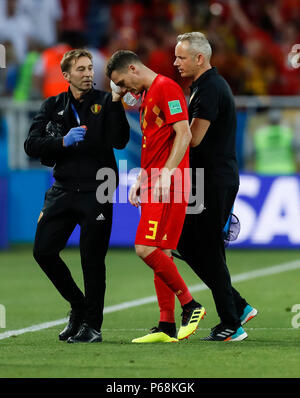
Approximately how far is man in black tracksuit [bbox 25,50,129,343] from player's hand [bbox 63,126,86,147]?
0.5 inches

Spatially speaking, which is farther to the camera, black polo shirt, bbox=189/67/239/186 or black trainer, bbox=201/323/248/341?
black trainer, bbox=201/323/248/341

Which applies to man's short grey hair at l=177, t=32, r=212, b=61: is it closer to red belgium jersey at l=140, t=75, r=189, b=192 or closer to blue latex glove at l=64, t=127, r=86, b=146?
red belgium jersey at l=140, t=75, r=189, b=192

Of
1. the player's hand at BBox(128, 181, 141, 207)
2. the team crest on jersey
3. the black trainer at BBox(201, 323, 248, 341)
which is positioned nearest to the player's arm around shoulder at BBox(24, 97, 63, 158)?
the team crest on jersey

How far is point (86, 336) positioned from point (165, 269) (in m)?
0.81

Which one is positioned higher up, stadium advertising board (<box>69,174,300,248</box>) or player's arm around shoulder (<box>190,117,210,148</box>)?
player's arm around shoulder (<box>190,117,210,148</box>)

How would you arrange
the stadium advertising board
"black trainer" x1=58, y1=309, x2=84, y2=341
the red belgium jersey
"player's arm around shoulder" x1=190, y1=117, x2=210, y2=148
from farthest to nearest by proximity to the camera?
1. the stadium advertising board
2. "black trainer" x1=58, y1=309, x2=84, y2=341
3. "player's arm around shoulder" x1=190, y1=117, x2=210, y2=148
4. the red belgium jersey

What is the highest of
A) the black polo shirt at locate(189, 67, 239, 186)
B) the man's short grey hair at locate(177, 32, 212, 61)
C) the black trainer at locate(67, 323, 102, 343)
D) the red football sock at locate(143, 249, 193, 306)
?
the man's short grey hair at locate(177, 32, 212, 61)

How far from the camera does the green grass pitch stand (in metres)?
6.28

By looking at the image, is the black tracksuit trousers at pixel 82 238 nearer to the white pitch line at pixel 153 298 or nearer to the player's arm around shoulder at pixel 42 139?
the player's arm around shoulder at pixel 42 139

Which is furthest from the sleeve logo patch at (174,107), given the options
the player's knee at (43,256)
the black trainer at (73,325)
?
the black trainer at (73,325)

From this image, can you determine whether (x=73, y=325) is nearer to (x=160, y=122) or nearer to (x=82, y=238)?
(x=82, y=238)

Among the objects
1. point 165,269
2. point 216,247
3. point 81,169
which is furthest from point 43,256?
point 216,247
